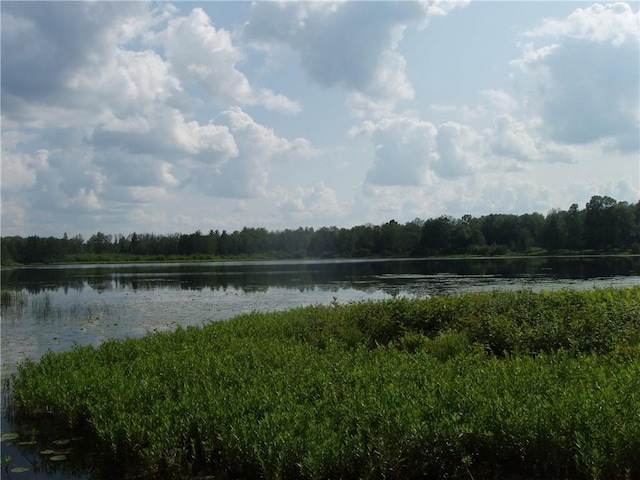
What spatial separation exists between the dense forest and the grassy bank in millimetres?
117805

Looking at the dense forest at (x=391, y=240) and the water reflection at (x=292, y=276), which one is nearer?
the water reflection at (x=292, y=276)

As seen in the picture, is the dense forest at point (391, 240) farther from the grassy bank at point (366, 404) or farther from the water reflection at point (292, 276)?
the grassy bank at point (366, 404)

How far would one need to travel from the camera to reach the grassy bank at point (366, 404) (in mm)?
7605

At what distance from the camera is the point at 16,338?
23422 millimetres

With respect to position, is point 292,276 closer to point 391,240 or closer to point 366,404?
point 366,404

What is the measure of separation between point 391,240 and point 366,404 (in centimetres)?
15455

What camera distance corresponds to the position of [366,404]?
344 inches

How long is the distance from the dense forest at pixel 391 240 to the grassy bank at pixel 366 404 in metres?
118

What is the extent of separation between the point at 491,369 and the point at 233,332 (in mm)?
9047

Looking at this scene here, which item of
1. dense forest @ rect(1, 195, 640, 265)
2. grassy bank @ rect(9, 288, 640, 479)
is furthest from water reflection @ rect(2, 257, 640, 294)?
dense forest @ rect(1, 195, 640, 265)

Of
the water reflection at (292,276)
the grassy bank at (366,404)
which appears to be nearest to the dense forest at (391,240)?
the water reflection at (292,276)

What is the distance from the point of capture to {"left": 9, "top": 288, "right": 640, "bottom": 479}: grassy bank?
25.0 ft

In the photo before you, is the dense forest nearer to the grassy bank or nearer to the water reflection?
the water reflection

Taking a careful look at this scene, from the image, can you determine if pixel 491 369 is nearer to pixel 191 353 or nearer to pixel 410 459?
pixel 410 459
